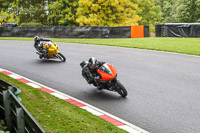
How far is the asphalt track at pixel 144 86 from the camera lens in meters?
6.65

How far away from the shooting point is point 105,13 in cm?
4762

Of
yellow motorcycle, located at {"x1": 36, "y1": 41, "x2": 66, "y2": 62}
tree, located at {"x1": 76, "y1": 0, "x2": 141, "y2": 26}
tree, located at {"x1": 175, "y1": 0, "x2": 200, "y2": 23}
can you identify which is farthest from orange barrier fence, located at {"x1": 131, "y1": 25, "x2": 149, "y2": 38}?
tree, located at {"x1": 175, "y1": 0, "x2": 200, "y2": 23}

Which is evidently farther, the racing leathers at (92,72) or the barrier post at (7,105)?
the racing leathers at (92,72)

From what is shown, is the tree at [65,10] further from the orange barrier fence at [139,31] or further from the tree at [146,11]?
the orange barrier fence at [139,31]

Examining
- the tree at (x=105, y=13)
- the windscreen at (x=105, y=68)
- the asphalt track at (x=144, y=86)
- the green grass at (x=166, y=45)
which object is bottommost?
the asphalt track at (x=144, y=86)

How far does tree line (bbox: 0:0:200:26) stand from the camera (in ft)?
154

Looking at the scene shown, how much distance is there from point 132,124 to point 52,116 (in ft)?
5.44

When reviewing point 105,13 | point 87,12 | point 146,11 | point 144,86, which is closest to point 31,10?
point 87,12

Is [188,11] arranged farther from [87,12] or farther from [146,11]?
[87,12]

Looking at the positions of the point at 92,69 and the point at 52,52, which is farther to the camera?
the point at 52,52

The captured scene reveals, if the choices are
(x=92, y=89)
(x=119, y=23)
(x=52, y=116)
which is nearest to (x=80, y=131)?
(x=52, y=116)

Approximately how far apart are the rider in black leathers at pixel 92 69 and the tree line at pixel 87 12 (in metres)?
37.6

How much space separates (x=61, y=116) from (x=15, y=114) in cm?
151

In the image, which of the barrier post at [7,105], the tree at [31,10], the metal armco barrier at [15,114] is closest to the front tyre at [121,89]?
the metal armco barrier at [15,114]
